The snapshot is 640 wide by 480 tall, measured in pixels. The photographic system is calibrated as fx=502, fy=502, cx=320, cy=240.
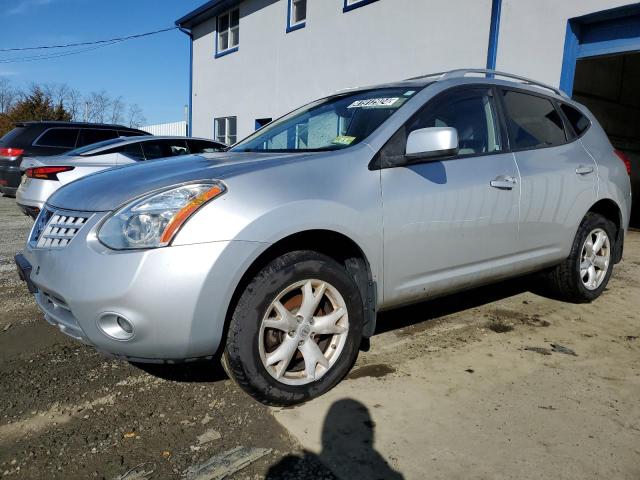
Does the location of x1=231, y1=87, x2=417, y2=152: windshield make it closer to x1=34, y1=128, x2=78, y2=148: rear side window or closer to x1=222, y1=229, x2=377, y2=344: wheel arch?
x1=222, y1=229, x2=377, y2=344: wheel arch

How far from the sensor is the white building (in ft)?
21.7

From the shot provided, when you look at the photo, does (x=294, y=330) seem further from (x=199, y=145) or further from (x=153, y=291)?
(x=199, y=145)

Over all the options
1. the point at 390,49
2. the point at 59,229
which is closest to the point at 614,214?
the point at 59,229

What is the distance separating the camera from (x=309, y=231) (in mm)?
2457

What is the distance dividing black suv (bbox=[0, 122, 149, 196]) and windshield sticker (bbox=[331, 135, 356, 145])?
7003 millimetres

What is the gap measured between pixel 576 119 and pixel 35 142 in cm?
865

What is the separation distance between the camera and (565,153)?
3760mm

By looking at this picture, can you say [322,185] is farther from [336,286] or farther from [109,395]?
[109,395]

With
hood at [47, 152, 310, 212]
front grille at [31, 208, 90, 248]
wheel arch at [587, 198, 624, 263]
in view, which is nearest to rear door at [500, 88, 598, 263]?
wheel arch at [587, 198, 624, 263]

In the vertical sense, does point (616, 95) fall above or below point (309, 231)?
above

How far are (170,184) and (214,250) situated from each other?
0.41 metres

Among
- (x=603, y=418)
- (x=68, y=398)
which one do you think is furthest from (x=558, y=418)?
(x=68, y=398)

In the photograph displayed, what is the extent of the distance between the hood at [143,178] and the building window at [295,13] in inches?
423

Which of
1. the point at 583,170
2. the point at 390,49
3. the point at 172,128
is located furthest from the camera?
the point at 172,128
